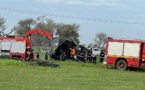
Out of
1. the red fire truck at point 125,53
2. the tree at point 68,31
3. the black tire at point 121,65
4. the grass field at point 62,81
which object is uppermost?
the tree at point 68,31

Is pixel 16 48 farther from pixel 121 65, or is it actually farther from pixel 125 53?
pixel 125 53

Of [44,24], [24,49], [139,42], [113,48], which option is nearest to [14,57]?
[24,49]

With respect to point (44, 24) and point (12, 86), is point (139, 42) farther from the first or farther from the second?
point (44, 24)

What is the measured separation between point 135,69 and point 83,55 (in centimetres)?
886

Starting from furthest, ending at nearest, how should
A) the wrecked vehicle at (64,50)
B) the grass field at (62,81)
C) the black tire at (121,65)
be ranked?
the wrecked vehicle at (64,50) < the black tire at (121,65) < the grass field at (62,81)

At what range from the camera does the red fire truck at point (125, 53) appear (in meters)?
31.2

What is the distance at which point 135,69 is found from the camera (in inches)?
1309

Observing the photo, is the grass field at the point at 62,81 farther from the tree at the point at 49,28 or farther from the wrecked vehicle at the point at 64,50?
the tree at the point at 49,28

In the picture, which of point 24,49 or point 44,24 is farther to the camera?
point 44,24

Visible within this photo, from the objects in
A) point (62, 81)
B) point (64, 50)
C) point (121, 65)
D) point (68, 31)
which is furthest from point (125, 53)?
point (68, 31)

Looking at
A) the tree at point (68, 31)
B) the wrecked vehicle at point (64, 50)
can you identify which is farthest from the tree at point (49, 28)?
the wrecked vehicle at point (64, 50)

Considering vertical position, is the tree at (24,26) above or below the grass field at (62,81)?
above

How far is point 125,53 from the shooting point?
3203 centimetres

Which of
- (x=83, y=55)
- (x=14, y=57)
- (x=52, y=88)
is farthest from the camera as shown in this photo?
(x=83, y=55)
